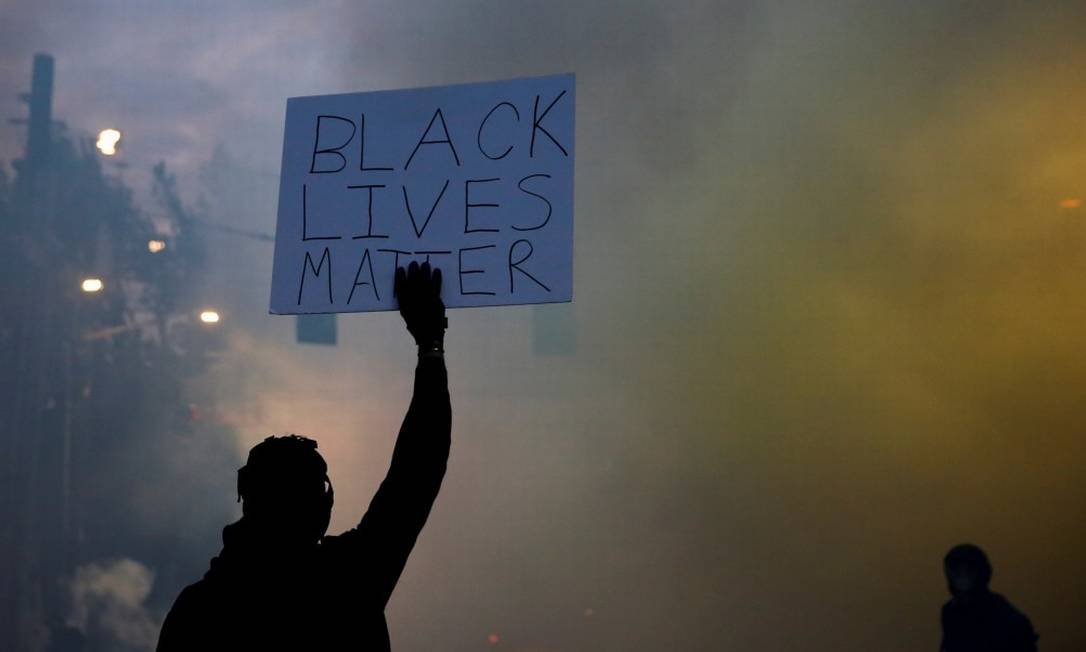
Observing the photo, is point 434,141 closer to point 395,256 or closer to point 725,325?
point 395,256

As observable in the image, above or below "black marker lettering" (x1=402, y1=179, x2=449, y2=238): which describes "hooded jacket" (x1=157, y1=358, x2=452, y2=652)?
below

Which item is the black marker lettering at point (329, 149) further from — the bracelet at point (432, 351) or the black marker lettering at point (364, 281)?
the bracelet at point (432, 351)

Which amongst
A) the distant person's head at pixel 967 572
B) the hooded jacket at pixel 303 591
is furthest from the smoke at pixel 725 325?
the hooded jacket at pixel 303 591

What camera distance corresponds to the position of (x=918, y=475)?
5602 mm

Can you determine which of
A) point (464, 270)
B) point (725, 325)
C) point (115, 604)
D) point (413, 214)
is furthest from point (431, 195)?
point (115, 604)

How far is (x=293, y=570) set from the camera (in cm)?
111

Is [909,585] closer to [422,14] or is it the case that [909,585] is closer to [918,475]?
[918,475]

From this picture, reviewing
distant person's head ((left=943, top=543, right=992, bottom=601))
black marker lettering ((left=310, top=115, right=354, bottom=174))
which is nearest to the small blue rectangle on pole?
distant person's head ((left=943, top=543, right=992, bottom=601))

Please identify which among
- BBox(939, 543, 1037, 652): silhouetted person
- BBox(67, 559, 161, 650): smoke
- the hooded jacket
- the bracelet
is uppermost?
the bracelet

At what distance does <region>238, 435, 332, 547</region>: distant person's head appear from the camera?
111 cm

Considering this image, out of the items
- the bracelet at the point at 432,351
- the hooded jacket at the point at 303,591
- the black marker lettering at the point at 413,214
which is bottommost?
the hooded jacket at the point at 303,591

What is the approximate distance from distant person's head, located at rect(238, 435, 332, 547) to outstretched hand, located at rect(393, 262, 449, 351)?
0.91 ft

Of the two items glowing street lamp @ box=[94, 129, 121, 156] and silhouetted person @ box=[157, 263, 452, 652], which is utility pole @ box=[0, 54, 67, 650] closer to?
glowing street lamp @ box=[94, 129, 121, 156]

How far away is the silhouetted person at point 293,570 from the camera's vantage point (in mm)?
1087
